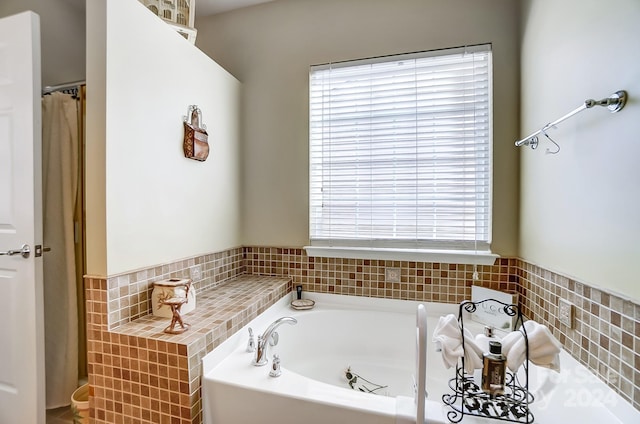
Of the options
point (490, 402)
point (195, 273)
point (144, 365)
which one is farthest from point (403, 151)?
point (144, 365)

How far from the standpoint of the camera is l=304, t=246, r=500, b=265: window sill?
1.83m

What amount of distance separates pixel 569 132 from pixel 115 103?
1989mm

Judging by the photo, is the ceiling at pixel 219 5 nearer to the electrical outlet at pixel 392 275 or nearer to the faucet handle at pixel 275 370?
the electrical outlet at pixel 392 275

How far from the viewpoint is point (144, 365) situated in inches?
46.3

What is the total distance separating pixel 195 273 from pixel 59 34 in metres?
2.06

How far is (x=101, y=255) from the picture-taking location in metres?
1.24

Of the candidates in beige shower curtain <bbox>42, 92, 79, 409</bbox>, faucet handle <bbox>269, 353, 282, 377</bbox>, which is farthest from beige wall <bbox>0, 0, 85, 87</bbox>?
faucet handle <bbox>269, 353, 282, 377</bbox>

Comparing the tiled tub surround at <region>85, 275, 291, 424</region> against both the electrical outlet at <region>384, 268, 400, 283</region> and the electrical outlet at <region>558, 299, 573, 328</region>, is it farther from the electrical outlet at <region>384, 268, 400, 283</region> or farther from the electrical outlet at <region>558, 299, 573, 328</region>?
the electrical outlet at <region>558, 299, 573, 328</region>

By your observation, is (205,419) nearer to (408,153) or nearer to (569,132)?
(408,153)

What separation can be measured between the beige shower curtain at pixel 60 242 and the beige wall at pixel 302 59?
3.54 ft

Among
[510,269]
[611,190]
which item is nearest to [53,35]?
[611,190]

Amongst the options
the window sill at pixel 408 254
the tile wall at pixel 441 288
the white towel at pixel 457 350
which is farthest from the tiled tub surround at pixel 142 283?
the white towel at pixel 457 350

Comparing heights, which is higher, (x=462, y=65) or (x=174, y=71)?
(x=462, y=65)

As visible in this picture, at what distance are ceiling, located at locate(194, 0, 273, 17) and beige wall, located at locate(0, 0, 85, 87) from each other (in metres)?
0.85
